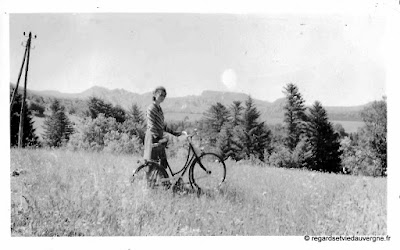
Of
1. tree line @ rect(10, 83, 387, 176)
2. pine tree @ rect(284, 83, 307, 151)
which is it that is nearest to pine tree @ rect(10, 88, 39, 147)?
tree line @ rect(10, 83, 387, 176)

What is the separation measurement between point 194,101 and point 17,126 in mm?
1978

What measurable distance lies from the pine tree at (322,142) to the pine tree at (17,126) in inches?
122

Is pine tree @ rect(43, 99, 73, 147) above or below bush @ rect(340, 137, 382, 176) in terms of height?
above

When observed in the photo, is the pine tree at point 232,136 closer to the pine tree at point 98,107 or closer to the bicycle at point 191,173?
the bicycle at point 191,173

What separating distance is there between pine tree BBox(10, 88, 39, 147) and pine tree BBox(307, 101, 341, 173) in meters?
3.09

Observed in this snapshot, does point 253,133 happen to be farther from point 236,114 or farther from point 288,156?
point 288,156

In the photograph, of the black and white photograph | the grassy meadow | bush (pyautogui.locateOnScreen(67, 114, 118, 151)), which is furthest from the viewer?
bush (pyautogui.locateOnScreen(67, 114, 118, 151))

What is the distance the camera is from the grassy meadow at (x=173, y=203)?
444cm

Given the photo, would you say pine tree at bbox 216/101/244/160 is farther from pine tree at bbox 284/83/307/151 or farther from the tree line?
pine tree at bbox 284/83/307/151

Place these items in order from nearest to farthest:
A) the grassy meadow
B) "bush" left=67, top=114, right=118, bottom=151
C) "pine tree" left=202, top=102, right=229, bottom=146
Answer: the grassy meadow, "pine tree" left=202, top=102, right=229, bottom=146, "bush" left=67, top=114, right=118, bottom=151

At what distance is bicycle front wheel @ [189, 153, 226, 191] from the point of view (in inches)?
179

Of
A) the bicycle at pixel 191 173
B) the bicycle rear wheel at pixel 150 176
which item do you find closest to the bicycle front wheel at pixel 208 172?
the bicycle at pixel 191 173
